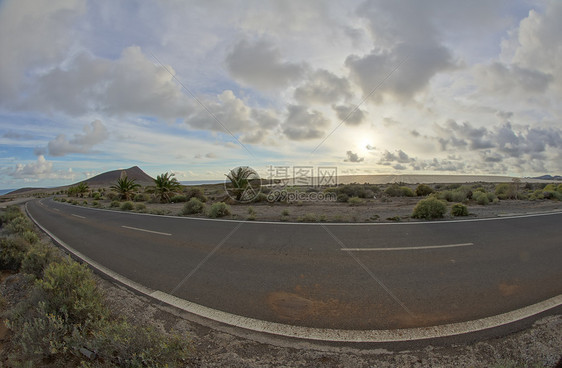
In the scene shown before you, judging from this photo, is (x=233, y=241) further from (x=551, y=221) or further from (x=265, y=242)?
(x=551, y=221)

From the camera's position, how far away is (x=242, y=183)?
23.0 metres

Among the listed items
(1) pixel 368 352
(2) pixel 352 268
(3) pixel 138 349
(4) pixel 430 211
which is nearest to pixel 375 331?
(1) pixel 368 352

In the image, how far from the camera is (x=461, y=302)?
3934 millimetres

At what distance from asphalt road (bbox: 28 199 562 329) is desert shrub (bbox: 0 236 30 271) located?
1482 mm

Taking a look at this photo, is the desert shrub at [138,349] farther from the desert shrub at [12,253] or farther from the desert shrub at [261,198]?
the desert shrub at [261,198]

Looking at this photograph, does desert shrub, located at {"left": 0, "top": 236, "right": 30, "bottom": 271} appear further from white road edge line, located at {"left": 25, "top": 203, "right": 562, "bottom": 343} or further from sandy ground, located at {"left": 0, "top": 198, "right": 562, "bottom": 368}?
white road edge line, located at {"left": 25, "top": 203, "right": 562, "bottom": 343}

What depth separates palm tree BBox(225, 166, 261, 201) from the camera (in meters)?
22.9

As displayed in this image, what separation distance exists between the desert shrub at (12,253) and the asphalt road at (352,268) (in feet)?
4.86

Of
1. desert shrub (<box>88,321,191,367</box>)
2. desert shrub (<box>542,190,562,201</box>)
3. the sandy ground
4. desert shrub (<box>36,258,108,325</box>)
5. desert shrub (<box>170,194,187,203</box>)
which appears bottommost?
the sandy ground

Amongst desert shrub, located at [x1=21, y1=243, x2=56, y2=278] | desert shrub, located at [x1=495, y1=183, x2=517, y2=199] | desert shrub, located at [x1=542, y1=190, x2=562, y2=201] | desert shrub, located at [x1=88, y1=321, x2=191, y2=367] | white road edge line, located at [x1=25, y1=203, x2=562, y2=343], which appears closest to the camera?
desert shrub, located at [x1=88, y1=321, x2=191, y2=367]

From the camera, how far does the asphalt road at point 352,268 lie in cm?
383

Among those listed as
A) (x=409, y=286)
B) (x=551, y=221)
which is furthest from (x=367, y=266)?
(x=551, y=221)

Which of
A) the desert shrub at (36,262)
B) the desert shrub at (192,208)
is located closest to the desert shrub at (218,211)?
the desert shrub at (192,208)

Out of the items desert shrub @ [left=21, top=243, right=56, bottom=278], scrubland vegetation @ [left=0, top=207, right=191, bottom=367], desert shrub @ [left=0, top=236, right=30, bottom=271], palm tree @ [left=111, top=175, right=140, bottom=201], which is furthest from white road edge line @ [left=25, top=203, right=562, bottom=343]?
palm tree @ [left=111, top=175, right=140, bottom=201]
